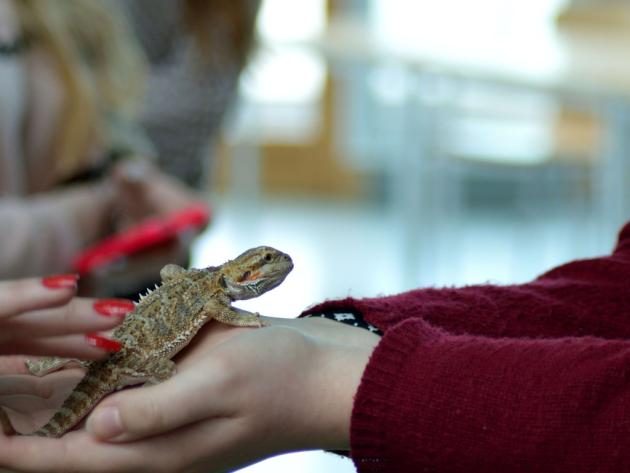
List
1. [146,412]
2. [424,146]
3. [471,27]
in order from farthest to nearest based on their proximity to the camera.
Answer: [471,27] → [424,146] → [146,412]

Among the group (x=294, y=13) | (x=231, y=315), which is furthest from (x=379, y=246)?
(x=231, y=315)

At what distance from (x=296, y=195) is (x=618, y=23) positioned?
444 cm

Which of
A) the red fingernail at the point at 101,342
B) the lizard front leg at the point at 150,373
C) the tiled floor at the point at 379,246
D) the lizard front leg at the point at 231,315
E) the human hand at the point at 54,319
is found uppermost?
the human hand at the point at 54,319

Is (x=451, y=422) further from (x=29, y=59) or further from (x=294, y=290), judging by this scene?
(x=294, y=290)

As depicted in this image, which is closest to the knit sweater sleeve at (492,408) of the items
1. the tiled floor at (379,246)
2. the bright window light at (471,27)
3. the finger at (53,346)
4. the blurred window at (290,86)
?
the finger at (53,346)

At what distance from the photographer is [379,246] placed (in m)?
7.27

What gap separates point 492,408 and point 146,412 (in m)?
0.24

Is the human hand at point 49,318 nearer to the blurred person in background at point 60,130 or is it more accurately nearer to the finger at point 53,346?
the finger at point 53,346

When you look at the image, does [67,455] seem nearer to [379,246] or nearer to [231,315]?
[231,315]

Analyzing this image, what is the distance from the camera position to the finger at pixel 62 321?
894 mm

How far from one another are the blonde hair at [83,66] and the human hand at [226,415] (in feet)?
5.35

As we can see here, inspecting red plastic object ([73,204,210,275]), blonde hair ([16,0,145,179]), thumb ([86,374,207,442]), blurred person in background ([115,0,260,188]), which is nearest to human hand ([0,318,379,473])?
thumb ([86,374,207,442])

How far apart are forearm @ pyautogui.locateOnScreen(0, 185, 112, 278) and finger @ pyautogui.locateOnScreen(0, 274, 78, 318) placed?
4.33 ft

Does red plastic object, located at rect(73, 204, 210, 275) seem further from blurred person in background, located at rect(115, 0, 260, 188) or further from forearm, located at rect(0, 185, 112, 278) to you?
blurred person in background, located at rect(115, 0, 260, 188)
